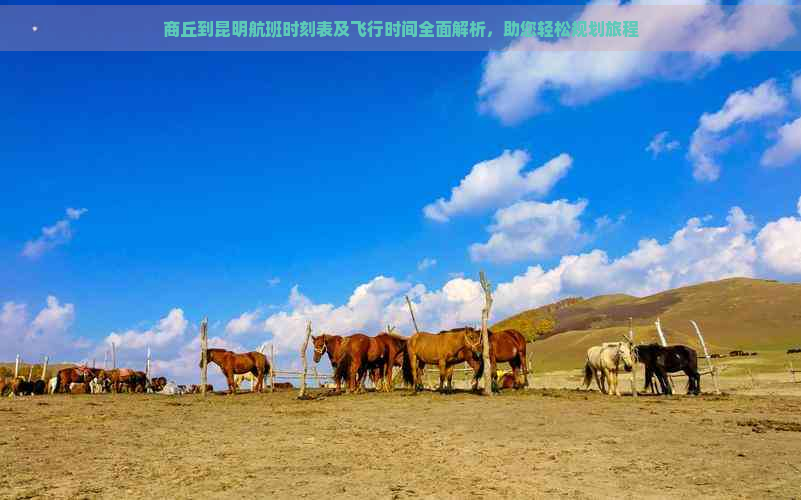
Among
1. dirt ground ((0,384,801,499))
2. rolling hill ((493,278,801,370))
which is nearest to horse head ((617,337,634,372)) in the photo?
dirt ground ((0,384,801,499))

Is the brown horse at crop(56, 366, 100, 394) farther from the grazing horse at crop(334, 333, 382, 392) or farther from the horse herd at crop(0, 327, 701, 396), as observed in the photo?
the grazing horse at crop(334, 333, 382, 392)

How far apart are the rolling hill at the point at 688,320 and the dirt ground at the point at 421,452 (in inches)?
1917

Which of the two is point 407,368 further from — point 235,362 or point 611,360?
point 235,362

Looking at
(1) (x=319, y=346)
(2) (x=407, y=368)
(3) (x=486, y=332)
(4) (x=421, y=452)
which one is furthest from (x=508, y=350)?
(4) (x=421, y=452)

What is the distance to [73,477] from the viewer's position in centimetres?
852

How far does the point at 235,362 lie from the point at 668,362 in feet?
70.9

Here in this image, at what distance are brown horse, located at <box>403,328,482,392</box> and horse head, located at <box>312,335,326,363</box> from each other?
5123 mm

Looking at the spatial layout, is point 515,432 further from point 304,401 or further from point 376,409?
point 304,401

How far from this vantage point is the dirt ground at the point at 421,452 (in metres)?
7.77

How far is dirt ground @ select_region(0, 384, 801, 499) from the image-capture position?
7.77 m

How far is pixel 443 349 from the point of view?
2289 centimetres

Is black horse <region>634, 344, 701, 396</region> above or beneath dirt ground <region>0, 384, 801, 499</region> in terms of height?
above

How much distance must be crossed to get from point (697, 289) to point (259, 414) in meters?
114

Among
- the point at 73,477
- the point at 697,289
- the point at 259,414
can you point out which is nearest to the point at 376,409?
the point at 259,414
